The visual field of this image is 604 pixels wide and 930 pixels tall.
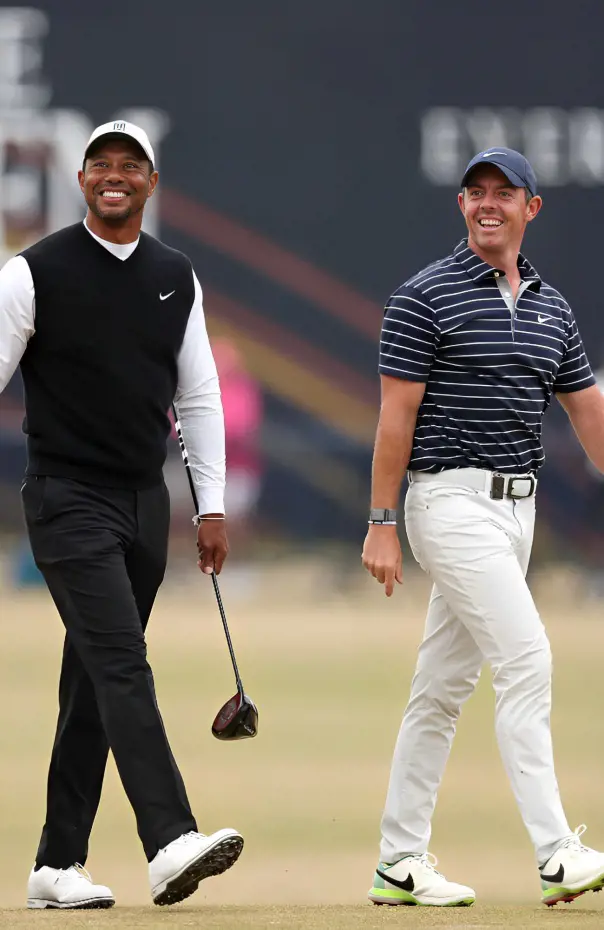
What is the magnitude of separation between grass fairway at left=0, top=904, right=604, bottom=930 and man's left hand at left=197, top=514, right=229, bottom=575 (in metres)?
0.88

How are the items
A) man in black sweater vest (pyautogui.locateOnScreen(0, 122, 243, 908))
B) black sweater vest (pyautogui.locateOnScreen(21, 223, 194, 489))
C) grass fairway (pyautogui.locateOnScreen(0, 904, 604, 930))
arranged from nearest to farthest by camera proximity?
grass fairway (pyautogui.locateOnScreen(0, 904, 604, 930)) → man in black sweater vest (pyautogui.locateOnScreen(0, 122, 243, 908)) → black sweater vest (pyautogui.locateOnScreen(21, 223, 194, 489))

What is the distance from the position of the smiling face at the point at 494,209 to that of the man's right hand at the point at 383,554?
747mm

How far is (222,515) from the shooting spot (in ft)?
16.8

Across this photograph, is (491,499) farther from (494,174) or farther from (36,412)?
(36,412)

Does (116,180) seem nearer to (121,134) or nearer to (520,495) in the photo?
(121,134)

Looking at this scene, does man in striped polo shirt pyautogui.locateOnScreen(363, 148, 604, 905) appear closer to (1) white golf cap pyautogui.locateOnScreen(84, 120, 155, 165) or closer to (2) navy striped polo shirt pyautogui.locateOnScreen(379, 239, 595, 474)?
(2) navy striped polo shirt pyautogui.locateOnScreen(379, 239, 595, 474)

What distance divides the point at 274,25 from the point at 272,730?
57.4 ft

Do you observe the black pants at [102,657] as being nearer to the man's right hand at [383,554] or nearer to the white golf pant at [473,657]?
the man's right hand at [383,554]

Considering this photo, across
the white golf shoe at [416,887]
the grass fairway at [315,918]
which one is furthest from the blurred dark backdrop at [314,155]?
the grass fairway at [315,918]

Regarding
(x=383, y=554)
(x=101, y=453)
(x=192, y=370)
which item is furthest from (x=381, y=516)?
(x=101, y=453)

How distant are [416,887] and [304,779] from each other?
3817 mm

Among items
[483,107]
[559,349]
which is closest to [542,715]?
[559,349]

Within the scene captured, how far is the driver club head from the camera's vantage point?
4.91 meters

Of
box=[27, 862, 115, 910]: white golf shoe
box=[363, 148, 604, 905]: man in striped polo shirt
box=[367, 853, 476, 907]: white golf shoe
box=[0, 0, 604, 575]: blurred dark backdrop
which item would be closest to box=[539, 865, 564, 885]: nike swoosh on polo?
box=[363, 148, 604, 905]: man in striped polo shirt
